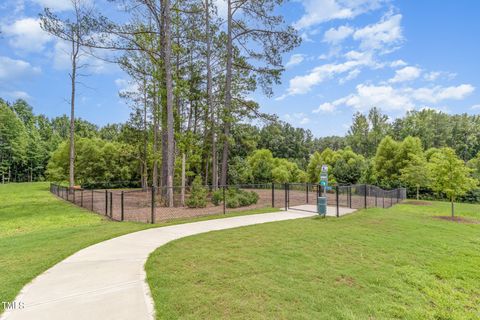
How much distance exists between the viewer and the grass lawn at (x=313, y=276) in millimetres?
3105

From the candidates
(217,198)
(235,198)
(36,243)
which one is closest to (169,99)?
(217,198)

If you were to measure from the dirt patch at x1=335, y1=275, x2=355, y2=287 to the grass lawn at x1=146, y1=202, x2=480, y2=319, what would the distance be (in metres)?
0.02

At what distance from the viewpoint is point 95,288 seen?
3375 mm

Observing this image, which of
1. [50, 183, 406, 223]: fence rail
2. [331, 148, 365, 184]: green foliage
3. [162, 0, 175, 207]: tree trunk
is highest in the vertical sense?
[162, 0, 175, 207]: tree trunk

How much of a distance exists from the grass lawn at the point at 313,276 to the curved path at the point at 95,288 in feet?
0.76

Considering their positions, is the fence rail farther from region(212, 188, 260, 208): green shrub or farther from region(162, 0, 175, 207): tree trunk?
region(162, 0, 175, 207): tree trunk

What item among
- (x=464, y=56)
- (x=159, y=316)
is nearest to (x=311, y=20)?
(x=464, y=56)

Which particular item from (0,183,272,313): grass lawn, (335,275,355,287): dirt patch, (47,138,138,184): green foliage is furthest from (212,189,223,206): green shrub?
(47,138,138,184): green foliage

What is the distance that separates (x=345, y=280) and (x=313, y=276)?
1.56 ft

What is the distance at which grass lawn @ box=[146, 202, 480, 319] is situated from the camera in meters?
3.11

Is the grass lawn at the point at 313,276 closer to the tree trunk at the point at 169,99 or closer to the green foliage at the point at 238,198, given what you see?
the green foliage at the point at 238,198

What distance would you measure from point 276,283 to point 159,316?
1652 mm

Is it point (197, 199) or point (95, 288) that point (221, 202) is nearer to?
point (197, 199)

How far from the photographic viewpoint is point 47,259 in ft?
14.9
